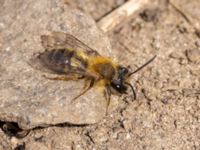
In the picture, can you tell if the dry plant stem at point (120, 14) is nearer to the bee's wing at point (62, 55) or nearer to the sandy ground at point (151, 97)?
the sandy ground at point (151, 97)

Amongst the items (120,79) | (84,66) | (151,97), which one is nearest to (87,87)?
(84,66)

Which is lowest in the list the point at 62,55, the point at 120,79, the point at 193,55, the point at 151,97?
the point at 193,55

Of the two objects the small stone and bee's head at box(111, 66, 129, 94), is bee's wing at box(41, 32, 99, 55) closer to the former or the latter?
bee's head at box(111, 66, 129, 94)

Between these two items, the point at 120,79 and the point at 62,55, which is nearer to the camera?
the point at 62,55

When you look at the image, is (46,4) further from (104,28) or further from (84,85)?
(84,85)

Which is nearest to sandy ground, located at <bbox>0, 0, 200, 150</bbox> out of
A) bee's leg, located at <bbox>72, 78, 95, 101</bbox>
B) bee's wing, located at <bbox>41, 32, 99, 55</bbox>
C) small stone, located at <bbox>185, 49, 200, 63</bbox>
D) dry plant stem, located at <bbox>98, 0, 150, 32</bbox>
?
small stone, located at <bbox>185, 49, 200, 63</bbox>

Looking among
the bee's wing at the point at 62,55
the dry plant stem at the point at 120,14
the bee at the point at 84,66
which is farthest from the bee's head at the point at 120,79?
the dry plant stem at the point at 120,14

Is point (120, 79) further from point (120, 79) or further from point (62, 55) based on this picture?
point (62, 55)
